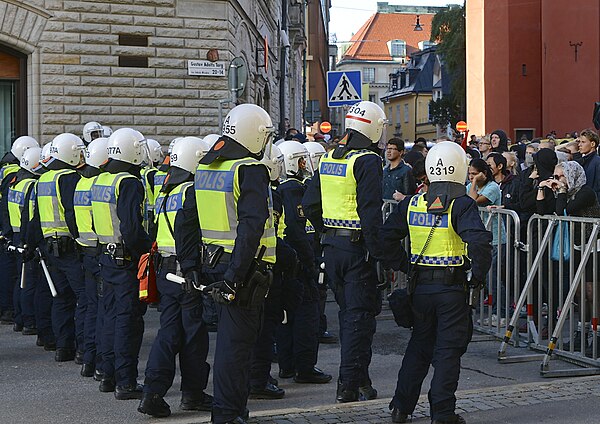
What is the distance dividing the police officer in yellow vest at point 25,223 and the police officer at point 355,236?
3.90 metres

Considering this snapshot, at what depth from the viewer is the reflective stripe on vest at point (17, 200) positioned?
35.4ft

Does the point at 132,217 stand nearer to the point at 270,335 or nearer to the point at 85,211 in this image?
the point at 85,211

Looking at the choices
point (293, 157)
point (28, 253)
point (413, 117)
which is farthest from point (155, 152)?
point (413, 117)

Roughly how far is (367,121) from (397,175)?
16.8 ft

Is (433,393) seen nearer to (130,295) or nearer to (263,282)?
(263,282)

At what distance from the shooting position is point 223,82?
2208 cm

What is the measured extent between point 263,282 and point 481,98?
41.5 m

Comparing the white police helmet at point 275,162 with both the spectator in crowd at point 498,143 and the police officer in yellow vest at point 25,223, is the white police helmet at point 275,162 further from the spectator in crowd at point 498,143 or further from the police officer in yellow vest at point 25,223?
the spectator in crowd at point 498,143

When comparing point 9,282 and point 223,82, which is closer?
point 9,282

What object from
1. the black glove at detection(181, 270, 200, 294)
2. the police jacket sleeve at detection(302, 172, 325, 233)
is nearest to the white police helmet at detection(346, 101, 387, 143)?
the police jacket sleeve at detection(302, 172, 325, 233)

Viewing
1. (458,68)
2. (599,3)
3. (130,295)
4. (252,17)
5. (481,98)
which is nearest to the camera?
(130,295)

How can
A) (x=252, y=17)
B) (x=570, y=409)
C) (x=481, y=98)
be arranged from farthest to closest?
(x=481, y=98)
(x=252, y=17)
(x=570, y=409)

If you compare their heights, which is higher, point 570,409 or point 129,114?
point 129,114

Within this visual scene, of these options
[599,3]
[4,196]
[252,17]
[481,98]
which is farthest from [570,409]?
[481,98]
